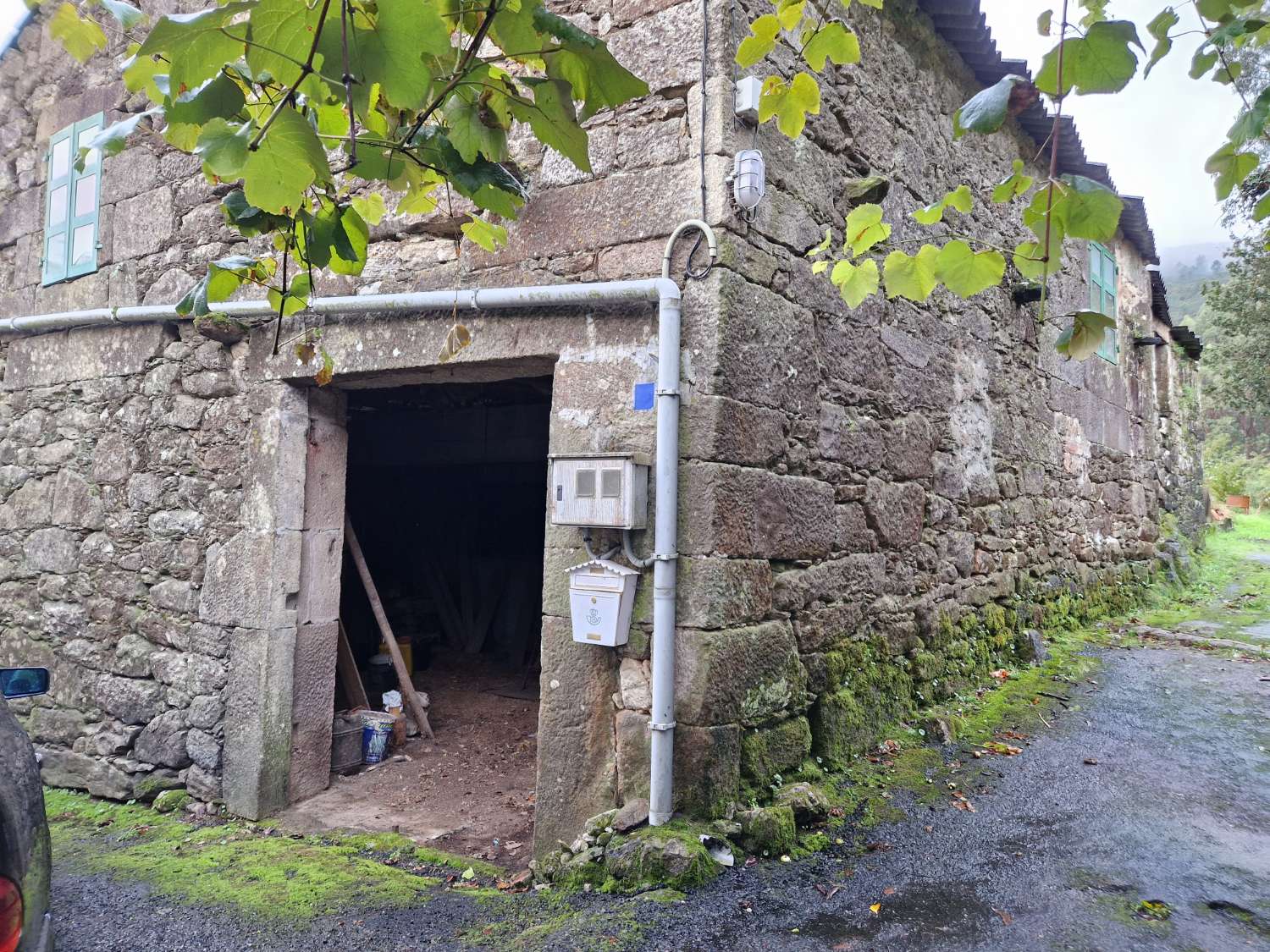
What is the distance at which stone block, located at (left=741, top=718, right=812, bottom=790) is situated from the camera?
314cm

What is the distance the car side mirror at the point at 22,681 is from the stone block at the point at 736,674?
189 centimetres

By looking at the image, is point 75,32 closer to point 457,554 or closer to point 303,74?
point 303,74

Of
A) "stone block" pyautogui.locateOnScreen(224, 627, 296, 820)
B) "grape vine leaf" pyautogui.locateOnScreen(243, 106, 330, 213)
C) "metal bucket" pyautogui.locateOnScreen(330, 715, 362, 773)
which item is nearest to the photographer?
"grape vine leaf" pyautogui.locateOnScreen(243, 106, 330, 213)

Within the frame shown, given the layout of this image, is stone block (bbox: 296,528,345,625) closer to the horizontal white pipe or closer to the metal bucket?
the metal bucket

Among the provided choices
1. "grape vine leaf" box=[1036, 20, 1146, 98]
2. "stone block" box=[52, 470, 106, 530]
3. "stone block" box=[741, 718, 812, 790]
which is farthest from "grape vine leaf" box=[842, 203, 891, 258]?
"stone block" box=[52, 470, 106, 530]

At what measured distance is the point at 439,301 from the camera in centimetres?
346

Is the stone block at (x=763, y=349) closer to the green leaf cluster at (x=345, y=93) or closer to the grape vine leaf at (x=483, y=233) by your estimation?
the grape vine leaf at (x=483, y=233)

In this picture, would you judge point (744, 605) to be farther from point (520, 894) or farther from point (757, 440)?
point (520, 894)

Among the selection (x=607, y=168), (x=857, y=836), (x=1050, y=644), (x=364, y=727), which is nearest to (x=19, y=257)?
(x=364, y=727)

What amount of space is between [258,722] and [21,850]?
2.28m

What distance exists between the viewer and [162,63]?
88.8 inches

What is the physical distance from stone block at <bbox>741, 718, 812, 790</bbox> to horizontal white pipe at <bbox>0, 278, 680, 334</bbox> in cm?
167

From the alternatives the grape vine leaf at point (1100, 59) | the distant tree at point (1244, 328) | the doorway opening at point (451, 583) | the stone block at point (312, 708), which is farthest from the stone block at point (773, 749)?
the distant tree at point (1244, 328)

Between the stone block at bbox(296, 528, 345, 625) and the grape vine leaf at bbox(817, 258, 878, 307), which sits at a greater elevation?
the grape vine leaf at bbox(817, 258, 878, 307)
